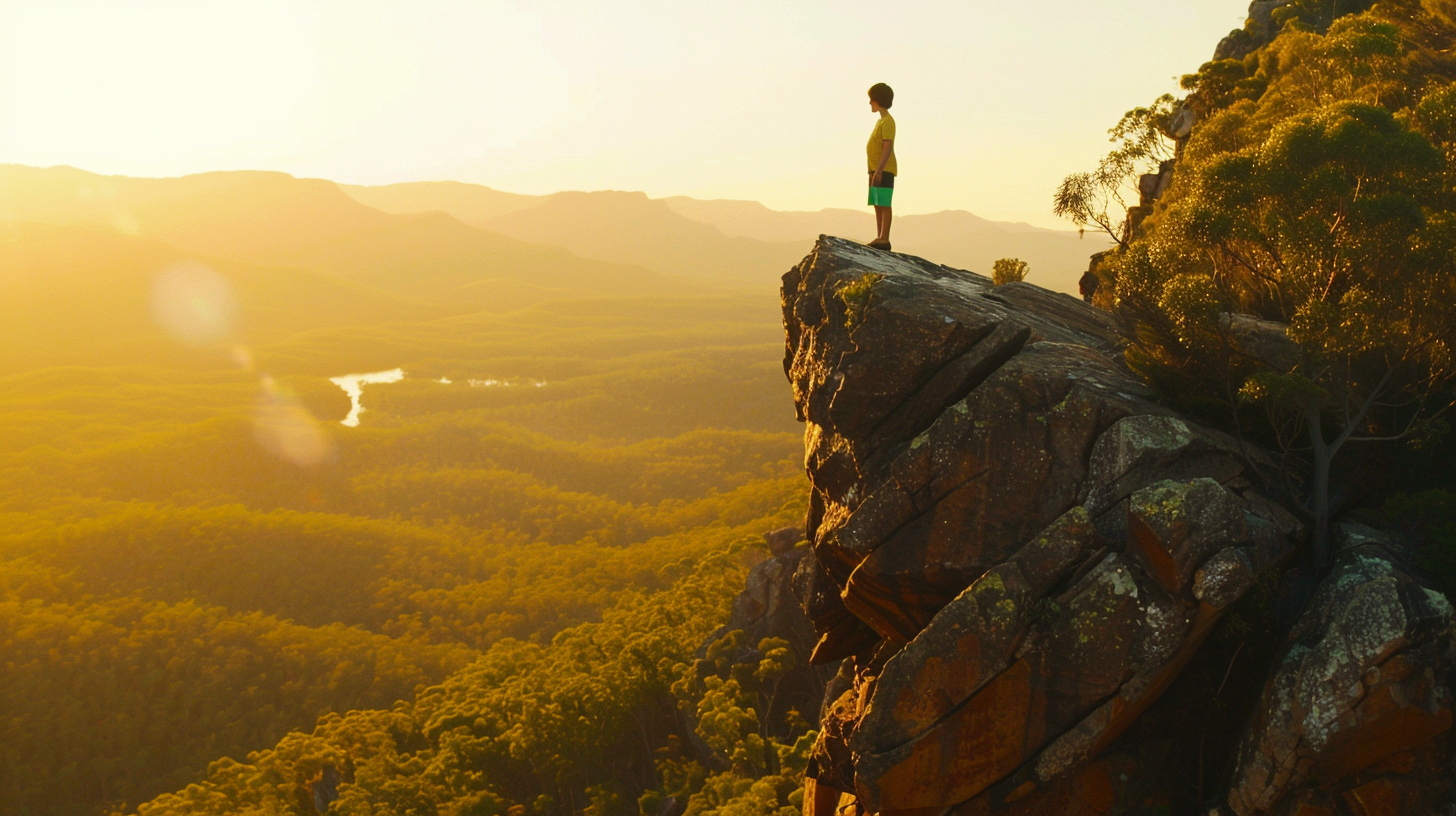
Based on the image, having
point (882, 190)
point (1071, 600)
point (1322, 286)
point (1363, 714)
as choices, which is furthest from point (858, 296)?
point (1363, 714)

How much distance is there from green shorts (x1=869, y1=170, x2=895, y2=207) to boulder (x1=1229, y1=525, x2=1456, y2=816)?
50.0ft

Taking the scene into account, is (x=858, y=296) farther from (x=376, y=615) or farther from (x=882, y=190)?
(x=376, y=615)

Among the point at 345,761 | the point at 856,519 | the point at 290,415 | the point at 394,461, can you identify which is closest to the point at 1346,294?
the point at 856,519

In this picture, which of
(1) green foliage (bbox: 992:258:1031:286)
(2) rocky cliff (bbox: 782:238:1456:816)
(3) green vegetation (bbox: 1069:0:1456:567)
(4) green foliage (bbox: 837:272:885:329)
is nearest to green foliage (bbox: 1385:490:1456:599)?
(2) rocky cliff (bbox: 782:238:1456:816)

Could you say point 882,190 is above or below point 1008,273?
above

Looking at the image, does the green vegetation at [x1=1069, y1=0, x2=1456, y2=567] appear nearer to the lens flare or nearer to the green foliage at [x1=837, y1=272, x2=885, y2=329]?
the green foliage at [x1=837, y1=272, x2=885, y2=329]

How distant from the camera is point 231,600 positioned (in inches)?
3644

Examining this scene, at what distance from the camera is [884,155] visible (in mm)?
24688

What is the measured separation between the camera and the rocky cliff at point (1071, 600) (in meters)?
15.6

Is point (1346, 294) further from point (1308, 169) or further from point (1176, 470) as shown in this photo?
point (1176, 470)

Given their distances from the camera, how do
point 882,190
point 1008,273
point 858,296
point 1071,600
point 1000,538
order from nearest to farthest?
point 1071,600
point 1000,538
point 858,296
point 882,190
point 1008,273

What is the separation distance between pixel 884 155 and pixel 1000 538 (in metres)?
12.0

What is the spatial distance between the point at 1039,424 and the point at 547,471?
137 m

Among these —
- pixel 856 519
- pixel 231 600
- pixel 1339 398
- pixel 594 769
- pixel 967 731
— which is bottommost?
pixel 231 600
